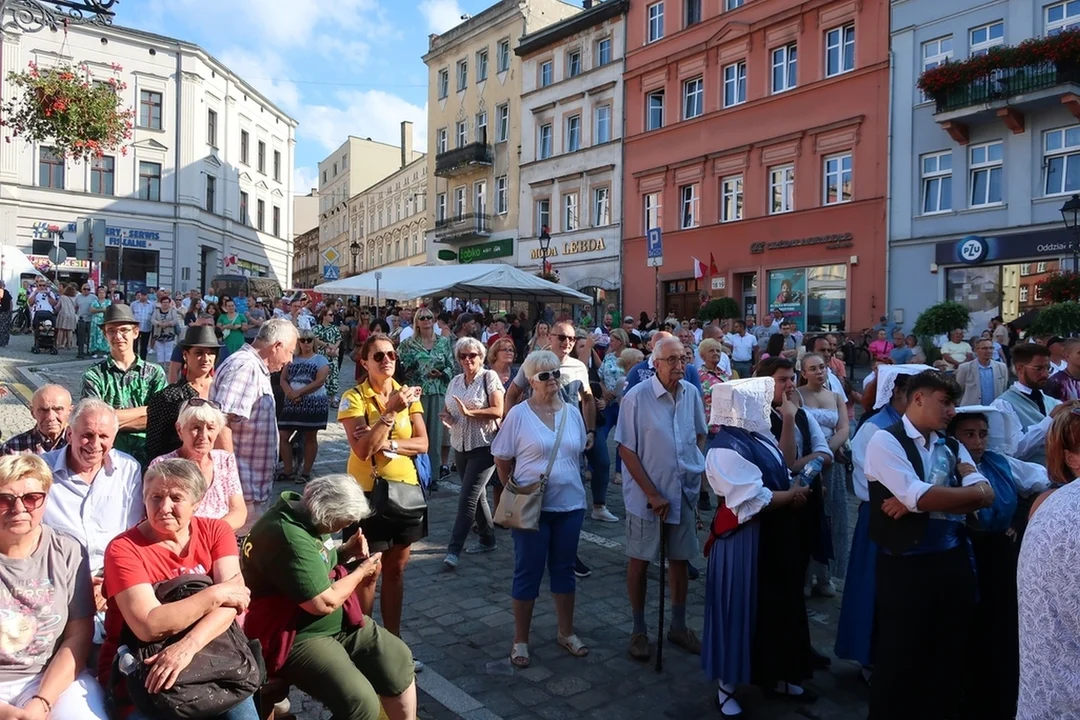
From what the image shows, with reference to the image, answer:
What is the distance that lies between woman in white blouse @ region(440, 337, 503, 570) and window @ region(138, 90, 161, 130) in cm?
4089

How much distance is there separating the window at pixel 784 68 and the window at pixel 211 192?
31576 millimetres

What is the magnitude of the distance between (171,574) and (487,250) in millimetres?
35939

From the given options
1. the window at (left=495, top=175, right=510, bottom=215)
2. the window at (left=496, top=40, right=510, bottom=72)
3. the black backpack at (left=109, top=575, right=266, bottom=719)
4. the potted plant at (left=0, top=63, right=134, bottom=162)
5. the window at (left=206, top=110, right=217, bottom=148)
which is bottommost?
the black backpack at (left=109, top=575, right=266, bottom=719)

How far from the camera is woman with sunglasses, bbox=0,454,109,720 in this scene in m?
2.87

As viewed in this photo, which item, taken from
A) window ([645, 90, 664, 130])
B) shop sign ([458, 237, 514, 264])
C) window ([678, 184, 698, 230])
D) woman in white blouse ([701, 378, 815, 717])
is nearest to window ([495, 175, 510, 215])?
shop sign ([458, 237, 514, 264])

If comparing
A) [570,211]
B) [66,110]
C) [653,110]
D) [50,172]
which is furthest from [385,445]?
[50,172]

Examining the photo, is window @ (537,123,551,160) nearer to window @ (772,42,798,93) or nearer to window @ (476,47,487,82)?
window @ (476,47,487,82)

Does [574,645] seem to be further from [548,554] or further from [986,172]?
[986,172]

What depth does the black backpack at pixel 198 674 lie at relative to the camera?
282 centimetres

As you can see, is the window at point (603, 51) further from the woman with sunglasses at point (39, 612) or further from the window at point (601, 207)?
the woman with sunglasses at point (39, 612)

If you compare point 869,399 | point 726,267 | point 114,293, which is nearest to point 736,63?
point 726,267

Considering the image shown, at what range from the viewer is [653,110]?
30500 mm

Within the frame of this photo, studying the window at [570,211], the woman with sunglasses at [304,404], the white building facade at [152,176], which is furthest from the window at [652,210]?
the white building facade at [152,176]

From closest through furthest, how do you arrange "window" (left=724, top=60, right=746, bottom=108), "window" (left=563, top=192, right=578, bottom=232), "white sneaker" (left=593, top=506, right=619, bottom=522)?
"white sneaker" (left=593, top=506, right=619, bottom=522) < "window" (left=724, top=60, right=746, bottom=108) < "window" (left=563, top=192, right=578, bottom=232)
